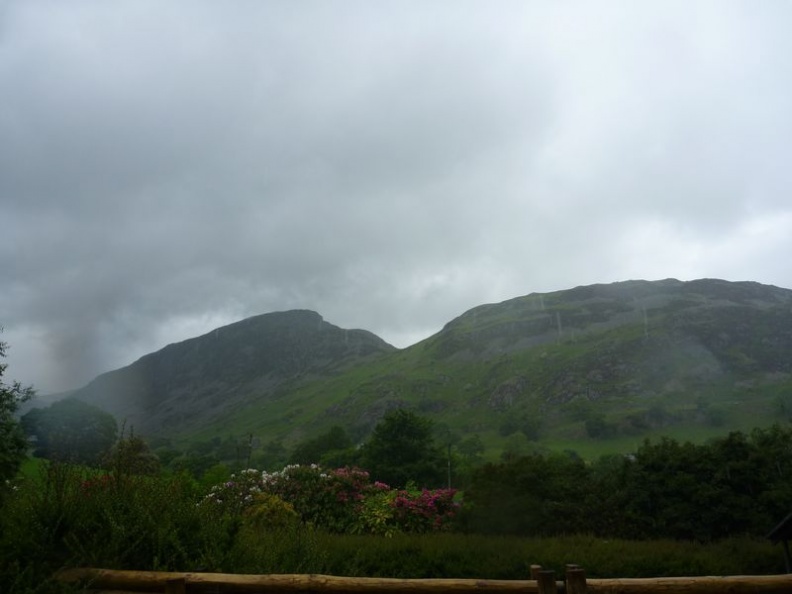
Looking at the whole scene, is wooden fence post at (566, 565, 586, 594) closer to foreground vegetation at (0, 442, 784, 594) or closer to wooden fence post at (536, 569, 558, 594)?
wooden fence post at (536, 569, 558, 594)

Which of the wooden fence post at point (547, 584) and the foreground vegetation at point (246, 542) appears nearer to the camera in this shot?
the wooden fence post at point (547, 584)

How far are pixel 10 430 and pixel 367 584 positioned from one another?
18134 mm

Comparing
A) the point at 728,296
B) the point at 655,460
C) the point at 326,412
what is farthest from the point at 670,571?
the point at 728,296

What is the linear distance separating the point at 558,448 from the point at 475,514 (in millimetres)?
90485

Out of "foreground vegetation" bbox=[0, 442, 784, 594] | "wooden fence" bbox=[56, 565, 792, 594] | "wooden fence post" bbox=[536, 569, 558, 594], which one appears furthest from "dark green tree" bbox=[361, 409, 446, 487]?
"wooden fence post" bbox=[536, 569, 558, 594]

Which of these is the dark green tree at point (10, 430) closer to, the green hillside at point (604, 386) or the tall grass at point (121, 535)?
the tall grass at point (121, 535)

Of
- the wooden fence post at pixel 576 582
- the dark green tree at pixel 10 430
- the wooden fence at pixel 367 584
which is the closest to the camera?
the wooden fence post at pixel 576 582

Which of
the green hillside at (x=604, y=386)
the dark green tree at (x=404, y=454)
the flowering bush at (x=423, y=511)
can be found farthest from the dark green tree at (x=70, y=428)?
the green hillside at (x=604, y=386)

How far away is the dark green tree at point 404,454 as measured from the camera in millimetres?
52188

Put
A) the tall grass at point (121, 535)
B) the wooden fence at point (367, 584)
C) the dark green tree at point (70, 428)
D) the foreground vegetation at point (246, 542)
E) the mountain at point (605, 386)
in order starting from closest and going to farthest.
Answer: the wooden fence at point (367, 584)
the tall grass at point (121, 535)
the foreground vegetation at point (246, 542)
the dark green tree at point (70, 428)
the mountain at point (605, 386)

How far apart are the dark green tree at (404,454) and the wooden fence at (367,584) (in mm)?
47713

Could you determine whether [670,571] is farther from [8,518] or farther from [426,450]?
[426,450]

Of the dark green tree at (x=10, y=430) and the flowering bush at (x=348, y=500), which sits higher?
the dark green tree at (x=10, y=430)

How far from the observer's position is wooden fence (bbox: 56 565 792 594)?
5152 mm
